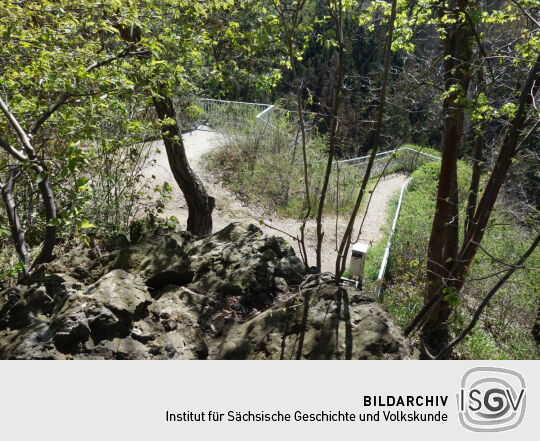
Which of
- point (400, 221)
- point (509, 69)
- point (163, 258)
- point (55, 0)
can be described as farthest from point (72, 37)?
point (400, 221)

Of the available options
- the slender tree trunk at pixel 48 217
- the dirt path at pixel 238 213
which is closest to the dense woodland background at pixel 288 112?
the slender tree trunk at pixel 48 217

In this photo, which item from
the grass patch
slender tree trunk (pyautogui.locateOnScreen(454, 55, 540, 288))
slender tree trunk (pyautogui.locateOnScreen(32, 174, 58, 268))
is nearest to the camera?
slender tree trunk (pyautogui.locateOnScreen(454, 55, 540, 288))

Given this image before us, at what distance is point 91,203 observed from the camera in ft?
21.9

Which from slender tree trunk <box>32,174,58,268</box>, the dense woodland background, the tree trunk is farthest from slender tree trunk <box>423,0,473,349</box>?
slender tree trunk <box>32,174,58,268</box>

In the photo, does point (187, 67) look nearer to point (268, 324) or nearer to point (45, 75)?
point (45, 75)

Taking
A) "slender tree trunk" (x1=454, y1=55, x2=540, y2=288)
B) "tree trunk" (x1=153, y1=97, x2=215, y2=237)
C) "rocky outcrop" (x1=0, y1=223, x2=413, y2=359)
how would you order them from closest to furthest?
"rocky outcrop" (x1=0, y1=223, x2=413, y2=359)
"slender tree trunk" (x1=454, y1=55, x2=540, y2=288)
"tree trunk" (x1=153, y1=97, x2=215, y2=237)

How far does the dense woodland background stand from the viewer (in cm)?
373

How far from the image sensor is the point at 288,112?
7688 millimetres

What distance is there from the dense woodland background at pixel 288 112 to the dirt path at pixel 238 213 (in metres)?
0.78

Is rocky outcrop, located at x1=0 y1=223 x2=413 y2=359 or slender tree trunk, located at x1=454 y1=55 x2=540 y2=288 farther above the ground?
slender tree trunk, located at x1=454 y1=55 x2=540 y2=288

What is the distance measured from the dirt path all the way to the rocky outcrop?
15.3 ft

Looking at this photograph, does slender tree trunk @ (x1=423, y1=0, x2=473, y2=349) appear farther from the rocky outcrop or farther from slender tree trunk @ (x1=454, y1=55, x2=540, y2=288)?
the rocky outcrop

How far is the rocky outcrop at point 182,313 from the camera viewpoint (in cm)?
291

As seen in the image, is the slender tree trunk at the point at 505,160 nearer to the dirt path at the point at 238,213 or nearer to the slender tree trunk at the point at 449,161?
the slender tree trunk at the point at 449,161
